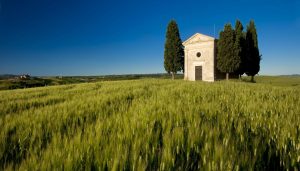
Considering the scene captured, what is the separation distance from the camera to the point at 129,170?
1.02 m

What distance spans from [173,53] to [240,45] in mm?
13380

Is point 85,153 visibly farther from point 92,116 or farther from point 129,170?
point 92,116

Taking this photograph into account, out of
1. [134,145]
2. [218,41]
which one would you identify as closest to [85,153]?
[134,145]

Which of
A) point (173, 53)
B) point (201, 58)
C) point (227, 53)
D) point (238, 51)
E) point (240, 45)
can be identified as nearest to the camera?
point (238, 51)

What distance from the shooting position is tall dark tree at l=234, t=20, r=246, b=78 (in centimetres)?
3428

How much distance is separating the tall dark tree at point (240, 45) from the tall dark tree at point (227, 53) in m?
0.68

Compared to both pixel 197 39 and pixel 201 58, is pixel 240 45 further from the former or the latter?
pixel 197 39

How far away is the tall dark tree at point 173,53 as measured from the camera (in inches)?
1598

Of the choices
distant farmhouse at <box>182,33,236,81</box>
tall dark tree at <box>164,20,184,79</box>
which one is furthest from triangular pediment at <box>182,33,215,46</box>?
tall dark tree at <box>164,20,184,79</box>

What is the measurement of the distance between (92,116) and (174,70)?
3887 centimetres

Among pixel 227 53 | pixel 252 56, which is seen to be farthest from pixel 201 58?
pixel 252 56

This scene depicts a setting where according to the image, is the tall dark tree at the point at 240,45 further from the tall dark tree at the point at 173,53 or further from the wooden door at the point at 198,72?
the tall dark tree at the point at 173,53

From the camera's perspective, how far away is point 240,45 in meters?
36.8

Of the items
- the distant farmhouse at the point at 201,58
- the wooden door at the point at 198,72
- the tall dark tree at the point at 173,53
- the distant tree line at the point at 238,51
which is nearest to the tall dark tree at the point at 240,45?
the distant tree line at the point at 238,51
